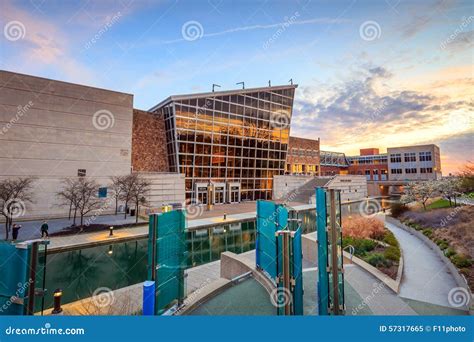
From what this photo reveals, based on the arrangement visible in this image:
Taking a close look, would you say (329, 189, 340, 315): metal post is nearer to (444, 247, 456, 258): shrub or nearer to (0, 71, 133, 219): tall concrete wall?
(444, 247, 456, 258): shrub

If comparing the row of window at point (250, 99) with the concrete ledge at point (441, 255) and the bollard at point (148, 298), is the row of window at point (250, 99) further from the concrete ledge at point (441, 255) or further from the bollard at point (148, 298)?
the bollard at point (148, 298)

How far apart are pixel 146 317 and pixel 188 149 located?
24178 mm

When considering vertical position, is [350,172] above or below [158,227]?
above

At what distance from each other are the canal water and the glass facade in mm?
14259

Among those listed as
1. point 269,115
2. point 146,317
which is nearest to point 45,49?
point 146,317

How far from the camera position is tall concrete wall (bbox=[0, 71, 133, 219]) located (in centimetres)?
1714

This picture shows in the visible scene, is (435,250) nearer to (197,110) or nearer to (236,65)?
(236,65)

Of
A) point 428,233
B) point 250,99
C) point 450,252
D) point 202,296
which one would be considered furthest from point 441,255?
point 250,99

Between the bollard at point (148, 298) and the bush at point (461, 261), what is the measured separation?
8.48 meters

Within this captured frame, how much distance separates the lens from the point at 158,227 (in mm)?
4340

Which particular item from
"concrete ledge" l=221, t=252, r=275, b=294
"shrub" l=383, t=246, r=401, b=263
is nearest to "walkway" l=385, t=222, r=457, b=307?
"shrub" l=383, t=246, r=401, b=263

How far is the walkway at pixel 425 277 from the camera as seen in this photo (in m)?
5.65

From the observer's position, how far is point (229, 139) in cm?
3019

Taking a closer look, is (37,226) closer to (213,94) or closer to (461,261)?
(213,94)
